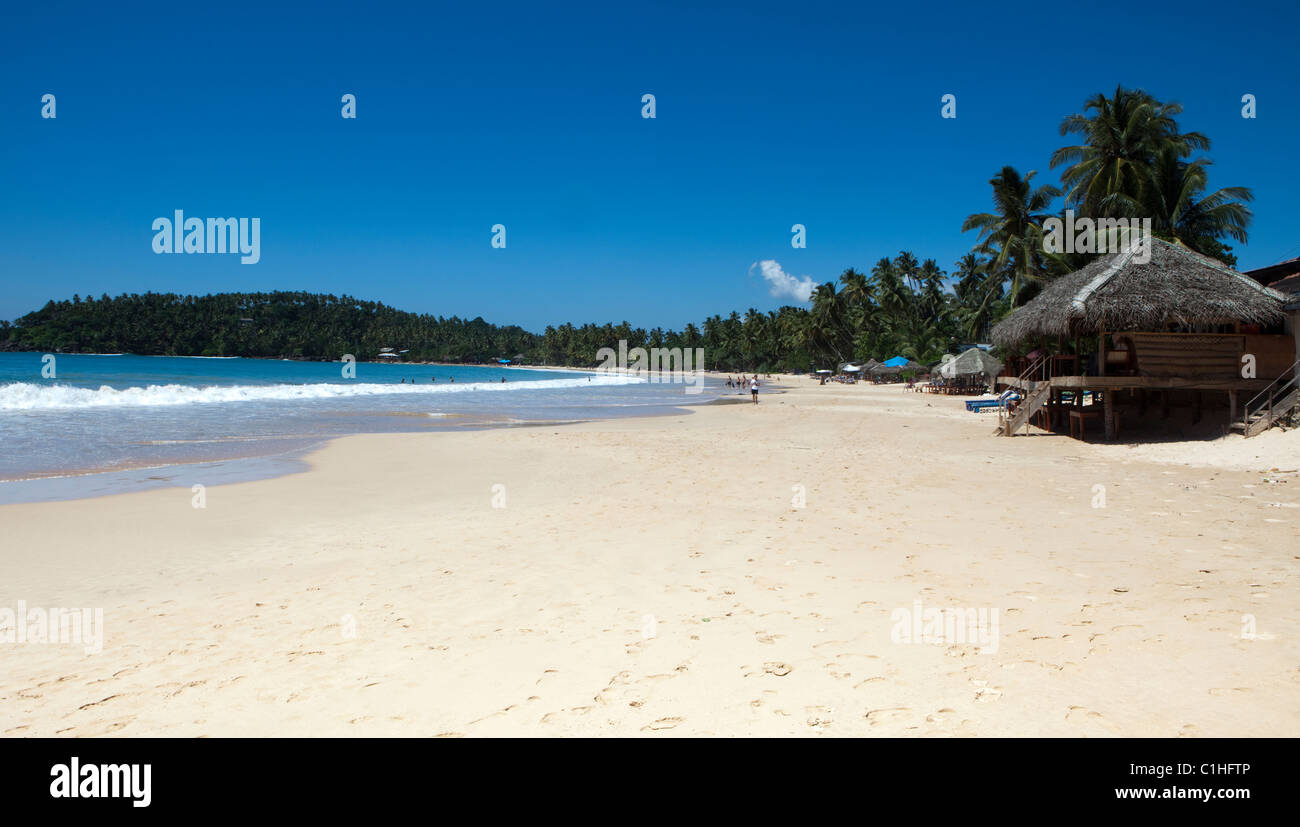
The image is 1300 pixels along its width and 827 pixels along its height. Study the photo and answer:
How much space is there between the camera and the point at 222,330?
159 metres

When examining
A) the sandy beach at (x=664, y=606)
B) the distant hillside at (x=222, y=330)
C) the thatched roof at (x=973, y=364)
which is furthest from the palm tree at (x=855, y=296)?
the distant hillside at (x=222, y=330)

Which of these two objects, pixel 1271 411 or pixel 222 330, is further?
pixel 222 330

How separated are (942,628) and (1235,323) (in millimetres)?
18142

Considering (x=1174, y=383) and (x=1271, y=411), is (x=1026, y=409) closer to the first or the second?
(x=1174, y=383)

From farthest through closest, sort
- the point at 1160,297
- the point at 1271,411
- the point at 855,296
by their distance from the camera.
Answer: the point at 855,296
the point at 1160,297
the point at 1271,411

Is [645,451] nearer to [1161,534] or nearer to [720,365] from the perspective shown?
[1161,534]

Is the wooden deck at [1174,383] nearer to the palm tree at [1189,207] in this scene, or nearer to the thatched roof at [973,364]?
the palm tree at [1189,207]

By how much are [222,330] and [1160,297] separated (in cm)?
17968

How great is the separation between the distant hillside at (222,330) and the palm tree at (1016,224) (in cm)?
16435

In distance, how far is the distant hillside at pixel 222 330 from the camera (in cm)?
14050

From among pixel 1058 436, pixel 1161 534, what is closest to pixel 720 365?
pixel 1058 436

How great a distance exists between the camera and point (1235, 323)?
1747 centimetres
